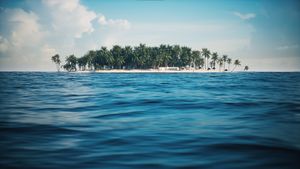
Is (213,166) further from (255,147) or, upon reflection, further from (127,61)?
(127,61)

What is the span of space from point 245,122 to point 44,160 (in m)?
5.65

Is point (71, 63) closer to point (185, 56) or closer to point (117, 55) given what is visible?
point (117, 55)

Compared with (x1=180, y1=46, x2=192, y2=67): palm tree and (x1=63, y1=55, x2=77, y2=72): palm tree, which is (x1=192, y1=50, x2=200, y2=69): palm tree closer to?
(x1=180, y1=46, x2=192, y2=67): palm tree

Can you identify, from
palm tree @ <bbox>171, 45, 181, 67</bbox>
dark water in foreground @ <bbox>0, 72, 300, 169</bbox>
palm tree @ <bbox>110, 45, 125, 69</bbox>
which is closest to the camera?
dark water in foreground @ <bbox>0, 72, 300, 169</bbox>

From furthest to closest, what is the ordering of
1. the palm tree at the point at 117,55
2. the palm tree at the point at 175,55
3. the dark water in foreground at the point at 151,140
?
the palm tree at the point at 175,55
the palm tree at the point at 117,55
the dark water in foreground at the point at 151,140

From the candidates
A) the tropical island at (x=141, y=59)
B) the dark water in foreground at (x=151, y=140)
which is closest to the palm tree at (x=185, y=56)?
the tropical island at (x=141, y=59)

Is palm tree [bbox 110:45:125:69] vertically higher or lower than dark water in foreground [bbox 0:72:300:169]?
higher

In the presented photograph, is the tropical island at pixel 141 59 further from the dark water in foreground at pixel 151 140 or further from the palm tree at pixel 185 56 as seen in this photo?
the dark water in foreground at pixel 151 140

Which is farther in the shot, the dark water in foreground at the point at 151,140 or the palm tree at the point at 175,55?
the palm tree at the point at 175,55

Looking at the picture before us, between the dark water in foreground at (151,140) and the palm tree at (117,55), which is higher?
the palm tree at (117,55)

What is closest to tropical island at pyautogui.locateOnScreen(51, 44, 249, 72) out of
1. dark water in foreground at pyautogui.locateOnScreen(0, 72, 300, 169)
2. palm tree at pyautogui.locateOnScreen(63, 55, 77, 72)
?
palm tree at pyautogui.locateOnScreen(63, 55, 77, 72)

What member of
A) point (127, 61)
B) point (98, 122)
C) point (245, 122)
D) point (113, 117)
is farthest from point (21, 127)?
point (127, 61)

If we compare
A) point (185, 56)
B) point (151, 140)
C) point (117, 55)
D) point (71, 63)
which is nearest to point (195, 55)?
point (185, 56)

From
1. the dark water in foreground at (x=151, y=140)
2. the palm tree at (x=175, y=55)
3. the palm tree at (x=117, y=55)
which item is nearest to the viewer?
the dark water in foreground at (x=151, y=140)
